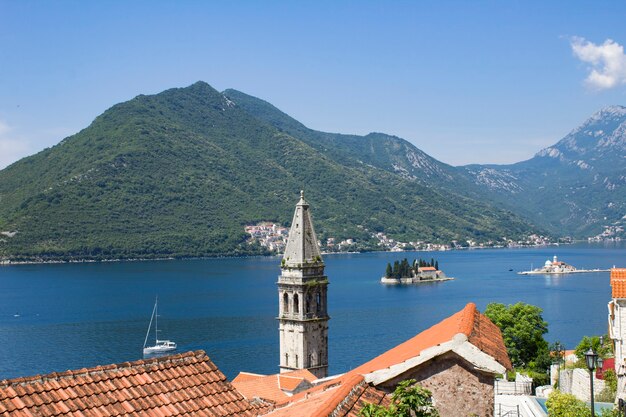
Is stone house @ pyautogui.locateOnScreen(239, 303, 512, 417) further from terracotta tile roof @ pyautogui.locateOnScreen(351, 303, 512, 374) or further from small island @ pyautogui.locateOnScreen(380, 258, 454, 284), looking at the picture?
small island @ pyautogui.locateOnScreen(380, 258, 454, 284)

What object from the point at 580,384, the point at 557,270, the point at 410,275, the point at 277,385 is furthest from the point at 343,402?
the point at 557,270

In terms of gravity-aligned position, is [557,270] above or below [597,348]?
below

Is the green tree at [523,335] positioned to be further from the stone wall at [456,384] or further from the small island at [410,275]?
the small island at [410,275]

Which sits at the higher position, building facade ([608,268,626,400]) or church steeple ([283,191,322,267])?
church steeple ([283,191,322,267])

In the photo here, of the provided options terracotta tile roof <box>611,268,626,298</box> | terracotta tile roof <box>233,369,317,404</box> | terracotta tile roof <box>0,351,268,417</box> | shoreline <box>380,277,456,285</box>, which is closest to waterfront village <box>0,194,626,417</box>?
terracotta tile roof <box>0,351,268,417</box>

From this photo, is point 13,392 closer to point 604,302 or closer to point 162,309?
point 162,309

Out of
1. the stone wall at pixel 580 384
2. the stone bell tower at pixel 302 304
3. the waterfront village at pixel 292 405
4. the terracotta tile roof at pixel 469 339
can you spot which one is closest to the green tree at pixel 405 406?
the waterfront village at pixel 292 405

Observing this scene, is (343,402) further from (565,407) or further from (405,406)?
(565,407)
